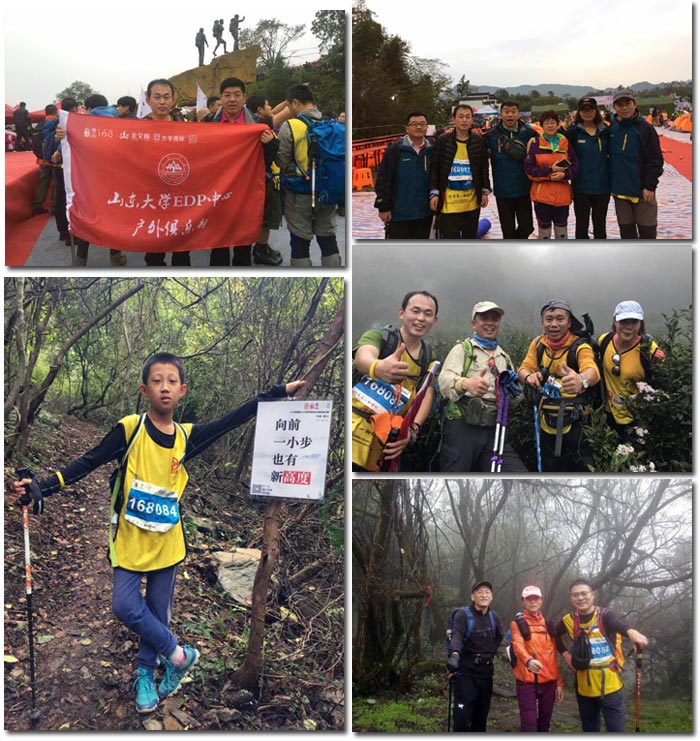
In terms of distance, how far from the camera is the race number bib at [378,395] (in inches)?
158

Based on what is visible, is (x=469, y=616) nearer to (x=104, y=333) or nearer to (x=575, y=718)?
(x=575, y=718)

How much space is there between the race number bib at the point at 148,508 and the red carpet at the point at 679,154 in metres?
3.10

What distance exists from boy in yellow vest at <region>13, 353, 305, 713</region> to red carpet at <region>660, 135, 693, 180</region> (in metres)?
2.24

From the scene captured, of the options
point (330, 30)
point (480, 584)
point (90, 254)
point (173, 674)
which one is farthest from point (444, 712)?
point (330, 30)

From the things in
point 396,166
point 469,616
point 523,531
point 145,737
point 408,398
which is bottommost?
point 145,737

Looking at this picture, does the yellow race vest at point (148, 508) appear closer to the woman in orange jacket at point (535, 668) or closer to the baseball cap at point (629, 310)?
the woman in orange jacket at point (535, 668)

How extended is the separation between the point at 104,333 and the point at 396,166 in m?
1.75

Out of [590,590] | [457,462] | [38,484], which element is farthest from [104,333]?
[590,590]

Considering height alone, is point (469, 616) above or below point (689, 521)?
below

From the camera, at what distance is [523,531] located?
3971 mm

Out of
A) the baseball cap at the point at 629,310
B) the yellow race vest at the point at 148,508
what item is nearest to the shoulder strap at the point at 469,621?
the yellow race vest at the point at 148,508

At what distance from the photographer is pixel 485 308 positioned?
4.03 metres

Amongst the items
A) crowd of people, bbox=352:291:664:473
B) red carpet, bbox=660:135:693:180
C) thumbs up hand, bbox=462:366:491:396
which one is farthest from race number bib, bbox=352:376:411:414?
red carpet, bbox=660:135:693:180

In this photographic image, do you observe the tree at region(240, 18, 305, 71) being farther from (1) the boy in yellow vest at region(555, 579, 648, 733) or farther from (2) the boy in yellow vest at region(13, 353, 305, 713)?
(1) the boy in yellow vest at region(555, 579, 648, 733)
